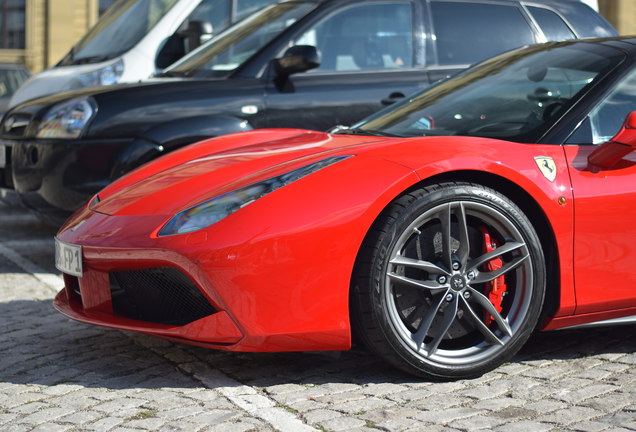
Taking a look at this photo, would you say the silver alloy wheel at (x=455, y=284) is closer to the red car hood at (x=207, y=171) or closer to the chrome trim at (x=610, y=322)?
the chrome trim at (x=610, y=322)

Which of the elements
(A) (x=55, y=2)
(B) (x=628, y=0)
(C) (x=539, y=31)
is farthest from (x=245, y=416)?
(B) (x=628, y=0)

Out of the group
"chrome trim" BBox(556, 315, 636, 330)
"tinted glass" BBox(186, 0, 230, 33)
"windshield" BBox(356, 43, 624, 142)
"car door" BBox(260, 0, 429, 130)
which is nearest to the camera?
"chrome trim" BBox(556, 315, 636, 330)

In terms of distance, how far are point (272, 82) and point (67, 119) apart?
123 cm

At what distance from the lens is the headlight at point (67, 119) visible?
5.75 meters

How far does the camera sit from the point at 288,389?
343 centimetres

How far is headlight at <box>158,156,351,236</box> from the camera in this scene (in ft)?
10.9

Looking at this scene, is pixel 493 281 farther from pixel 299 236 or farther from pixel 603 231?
pixel 299 236

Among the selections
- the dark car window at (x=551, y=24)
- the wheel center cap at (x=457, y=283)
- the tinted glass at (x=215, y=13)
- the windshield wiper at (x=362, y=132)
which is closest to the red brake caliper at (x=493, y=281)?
the wheel center cap at (x=457, y=283)

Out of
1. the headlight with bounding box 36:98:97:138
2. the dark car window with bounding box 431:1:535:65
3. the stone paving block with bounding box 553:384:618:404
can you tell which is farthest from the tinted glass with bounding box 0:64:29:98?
the stone paving block with bounding box 553:384:618:404

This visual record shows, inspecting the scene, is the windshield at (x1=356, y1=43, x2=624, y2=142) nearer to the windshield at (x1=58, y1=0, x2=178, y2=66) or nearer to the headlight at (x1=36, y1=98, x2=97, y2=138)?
the headlight at (x1=36, y1=98, x2=97, y2=138)

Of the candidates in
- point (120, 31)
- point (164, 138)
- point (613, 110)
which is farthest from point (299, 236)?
point (120, 31)

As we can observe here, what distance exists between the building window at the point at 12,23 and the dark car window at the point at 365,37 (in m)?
23.6

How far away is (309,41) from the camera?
20.8 feet

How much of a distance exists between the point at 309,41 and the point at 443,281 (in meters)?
3.22
